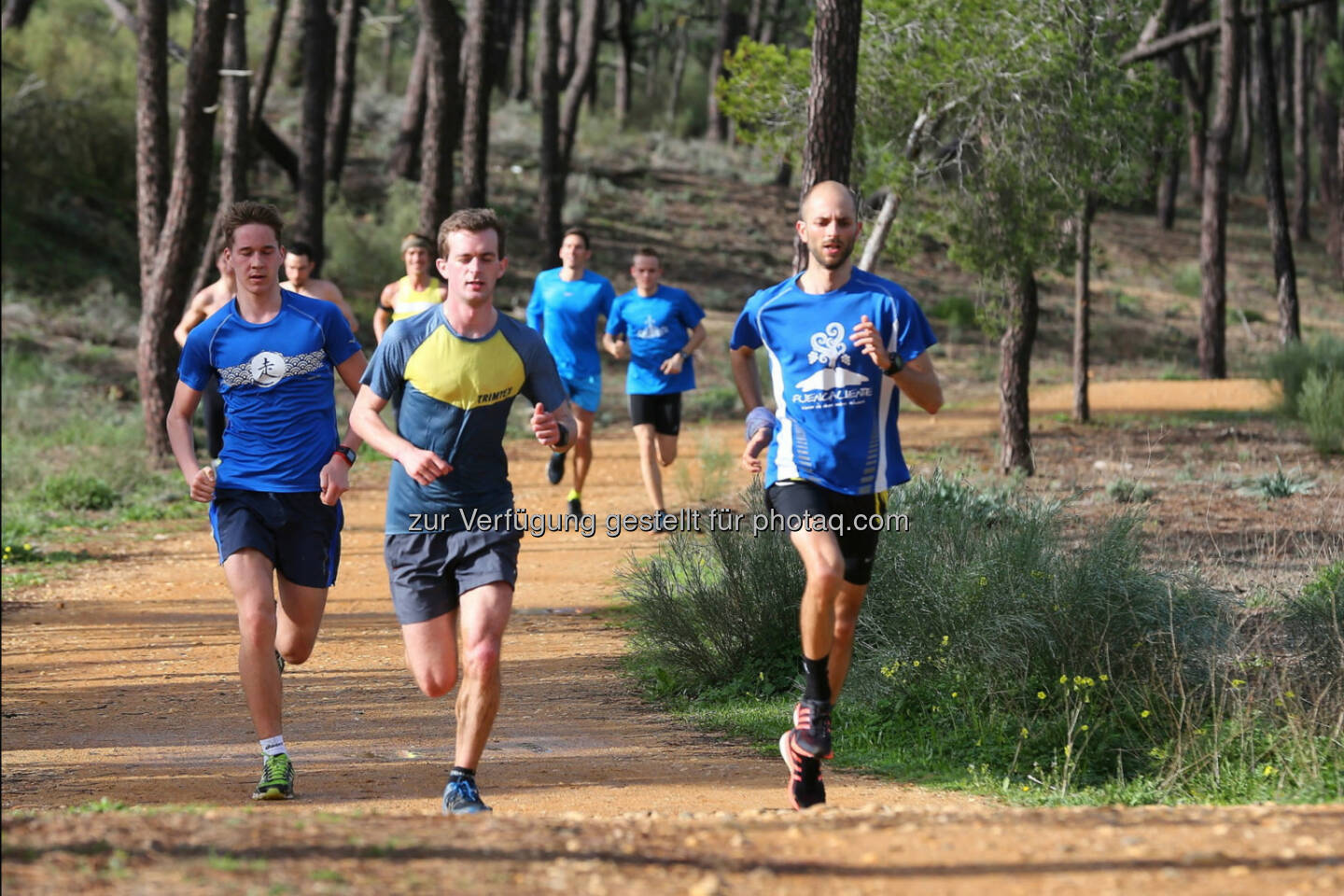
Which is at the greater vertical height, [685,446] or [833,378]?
[833,378]

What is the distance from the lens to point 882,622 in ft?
26.9

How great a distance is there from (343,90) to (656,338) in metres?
24.6

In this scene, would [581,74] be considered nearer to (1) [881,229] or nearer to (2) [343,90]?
(2) [343,90]

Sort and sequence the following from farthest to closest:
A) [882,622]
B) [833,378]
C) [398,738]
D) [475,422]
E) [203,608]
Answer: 1. [203,608]
2. [882,622]
3. [398,738]
4. [833,378]
5. [475,422]

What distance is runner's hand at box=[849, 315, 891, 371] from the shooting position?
607 centimetres

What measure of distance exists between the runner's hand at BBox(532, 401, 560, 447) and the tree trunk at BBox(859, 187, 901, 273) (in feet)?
28.5

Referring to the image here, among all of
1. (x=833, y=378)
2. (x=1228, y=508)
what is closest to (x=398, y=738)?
(x=833, y=378)

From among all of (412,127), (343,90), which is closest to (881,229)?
(343,90)

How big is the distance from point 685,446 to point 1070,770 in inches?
525

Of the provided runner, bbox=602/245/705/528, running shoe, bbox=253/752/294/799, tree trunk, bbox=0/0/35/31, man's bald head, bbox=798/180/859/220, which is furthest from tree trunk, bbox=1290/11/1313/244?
running shoe, bbox=253/752/294/799

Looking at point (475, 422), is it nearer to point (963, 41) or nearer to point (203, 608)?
point (203, 608)

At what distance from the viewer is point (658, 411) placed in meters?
13.2

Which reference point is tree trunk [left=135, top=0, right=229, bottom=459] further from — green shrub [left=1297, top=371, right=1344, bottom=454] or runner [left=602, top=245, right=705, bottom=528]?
green shrub [left=1297, top=371, right=1344, bottom=454]

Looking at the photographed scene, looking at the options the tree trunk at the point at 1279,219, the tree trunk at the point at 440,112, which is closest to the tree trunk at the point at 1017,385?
the tree trunk at the point at 440,112
